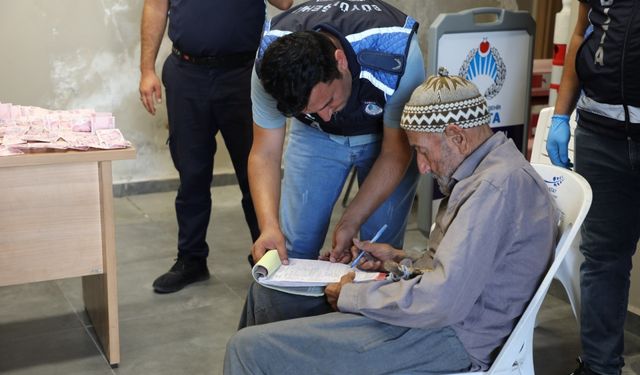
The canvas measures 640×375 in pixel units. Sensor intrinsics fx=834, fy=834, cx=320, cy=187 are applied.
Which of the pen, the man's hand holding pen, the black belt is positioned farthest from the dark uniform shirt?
the man's hand holding pen

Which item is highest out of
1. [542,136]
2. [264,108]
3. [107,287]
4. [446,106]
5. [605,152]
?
[446,106]

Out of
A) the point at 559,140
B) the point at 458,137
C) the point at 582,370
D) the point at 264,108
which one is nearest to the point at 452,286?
the point at 458,137

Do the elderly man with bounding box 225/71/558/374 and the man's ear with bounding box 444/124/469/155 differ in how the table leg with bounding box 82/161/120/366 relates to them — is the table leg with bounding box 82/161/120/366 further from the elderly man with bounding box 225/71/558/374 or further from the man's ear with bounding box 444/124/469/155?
the man's ear with bounding box 444/124/469/155

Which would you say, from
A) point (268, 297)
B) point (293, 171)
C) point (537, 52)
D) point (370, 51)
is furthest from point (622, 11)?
point (537, 52)

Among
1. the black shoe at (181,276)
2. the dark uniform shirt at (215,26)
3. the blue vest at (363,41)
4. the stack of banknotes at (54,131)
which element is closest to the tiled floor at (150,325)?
the black shoe at (181,276)

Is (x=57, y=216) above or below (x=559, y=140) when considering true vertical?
below

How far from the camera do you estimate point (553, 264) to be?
170 centimetres

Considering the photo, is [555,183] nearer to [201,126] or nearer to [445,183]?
[445,183]

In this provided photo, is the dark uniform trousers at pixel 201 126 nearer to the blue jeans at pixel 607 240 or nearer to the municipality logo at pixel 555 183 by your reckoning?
the blue jeans at pixel 607 240

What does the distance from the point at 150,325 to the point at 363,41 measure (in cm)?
152

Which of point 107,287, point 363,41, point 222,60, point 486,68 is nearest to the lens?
point 363,41

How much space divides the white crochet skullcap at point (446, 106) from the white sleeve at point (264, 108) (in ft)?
1.61

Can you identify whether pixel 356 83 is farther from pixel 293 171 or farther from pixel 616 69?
pixel 616 69

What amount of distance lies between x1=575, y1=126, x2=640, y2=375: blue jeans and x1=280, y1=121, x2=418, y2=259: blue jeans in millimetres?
499
